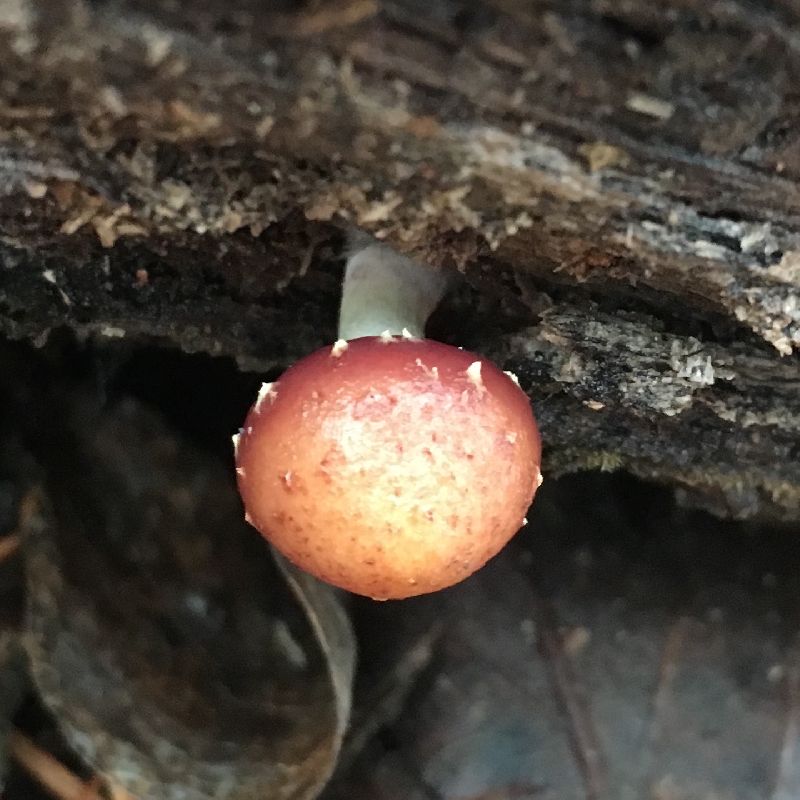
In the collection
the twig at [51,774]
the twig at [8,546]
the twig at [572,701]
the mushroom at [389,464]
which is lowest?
the twig at [51,774]

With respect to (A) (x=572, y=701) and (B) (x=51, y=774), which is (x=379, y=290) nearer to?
(A) (x=572, y=701)

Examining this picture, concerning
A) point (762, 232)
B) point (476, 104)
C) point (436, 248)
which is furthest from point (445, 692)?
point (476, 104)

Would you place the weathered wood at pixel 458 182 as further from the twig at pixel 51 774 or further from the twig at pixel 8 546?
the twig at pixel 51 774

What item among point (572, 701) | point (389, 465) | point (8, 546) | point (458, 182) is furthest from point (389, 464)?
point (8, 546)

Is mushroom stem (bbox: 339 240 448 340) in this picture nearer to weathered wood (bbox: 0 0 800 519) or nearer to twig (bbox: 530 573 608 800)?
weathered wood (bbox: 0 0 800 519)

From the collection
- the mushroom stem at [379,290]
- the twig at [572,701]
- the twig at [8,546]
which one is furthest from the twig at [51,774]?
the mushroom stem at [379,290]

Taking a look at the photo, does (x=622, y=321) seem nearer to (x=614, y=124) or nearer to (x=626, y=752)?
(x=614, y=124)
